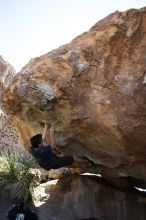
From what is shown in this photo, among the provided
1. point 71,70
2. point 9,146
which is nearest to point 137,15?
point 71,70

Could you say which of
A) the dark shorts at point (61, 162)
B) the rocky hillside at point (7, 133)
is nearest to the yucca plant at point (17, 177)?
the dark shorts at point (61, 162)

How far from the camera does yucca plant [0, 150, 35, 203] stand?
498 inches

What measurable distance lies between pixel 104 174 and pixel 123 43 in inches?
199

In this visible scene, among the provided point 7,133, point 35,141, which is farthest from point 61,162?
point 7,133

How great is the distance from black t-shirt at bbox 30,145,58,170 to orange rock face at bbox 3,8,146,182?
3.73ft

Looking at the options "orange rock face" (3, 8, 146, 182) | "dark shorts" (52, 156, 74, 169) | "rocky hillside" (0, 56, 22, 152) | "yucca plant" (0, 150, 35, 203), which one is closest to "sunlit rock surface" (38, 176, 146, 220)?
"yucca plant" (0, 150, 35, 203)

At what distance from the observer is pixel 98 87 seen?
8.95m

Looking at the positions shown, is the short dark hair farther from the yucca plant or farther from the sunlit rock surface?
the yucca plant

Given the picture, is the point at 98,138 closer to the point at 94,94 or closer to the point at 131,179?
the point at 94,94

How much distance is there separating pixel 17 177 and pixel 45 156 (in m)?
5.03

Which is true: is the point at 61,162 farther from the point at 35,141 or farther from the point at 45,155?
the point at 35,141

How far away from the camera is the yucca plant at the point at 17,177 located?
41.5 feet

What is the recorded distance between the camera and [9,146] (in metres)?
22.2

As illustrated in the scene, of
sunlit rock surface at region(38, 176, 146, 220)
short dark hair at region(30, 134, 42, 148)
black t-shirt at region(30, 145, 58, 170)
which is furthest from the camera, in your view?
sunlit rock surface at region(38, 176, 146, 220)
